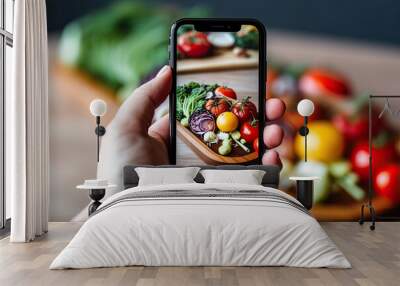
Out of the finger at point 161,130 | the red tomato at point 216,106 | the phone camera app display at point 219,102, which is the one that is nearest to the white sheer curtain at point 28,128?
the finger at point 161,130

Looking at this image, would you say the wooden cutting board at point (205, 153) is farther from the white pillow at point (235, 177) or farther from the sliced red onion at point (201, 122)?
the white pillow at point (235, 177)

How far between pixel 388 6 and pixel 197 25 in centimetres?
241

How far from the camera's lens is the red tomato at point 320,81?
7.99m

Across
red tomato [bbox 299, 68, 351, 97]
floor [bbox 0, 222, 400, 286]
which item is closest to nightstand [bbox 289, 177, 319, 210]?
red tomato [bbox 299, 68, 351, 97]

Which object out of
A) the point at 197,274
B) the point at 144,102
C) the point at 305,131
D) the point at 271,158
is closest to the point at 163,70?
the point at 144,102

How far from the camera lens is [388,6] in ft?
26.4

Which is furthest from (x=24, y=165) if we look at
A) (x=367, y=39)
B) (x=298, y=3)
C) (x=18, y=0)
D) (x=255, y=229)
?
(x=367, y=39)

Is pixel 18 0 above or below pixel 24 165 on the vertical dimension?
above

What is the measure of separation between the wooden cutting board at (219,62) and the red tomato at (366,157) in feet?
5.43

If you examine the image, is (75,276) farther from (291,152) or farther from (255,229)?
(291,152)

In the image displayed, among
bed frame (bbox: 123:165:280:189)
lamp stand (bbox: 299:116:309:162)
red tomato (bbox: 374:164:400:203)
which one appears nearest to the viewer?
bed frame (bbox: 123:165:280:189)

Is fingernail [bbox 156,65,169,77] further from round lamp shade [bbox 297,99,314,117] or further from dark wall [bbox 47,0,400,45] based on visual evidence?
round lamp shade [bbox 297,99,314,117]

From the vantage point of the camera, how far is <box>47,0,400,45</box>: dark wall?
801cm

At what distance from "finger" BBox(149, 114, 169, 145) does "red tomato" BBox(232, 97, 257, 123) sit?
0.87m
